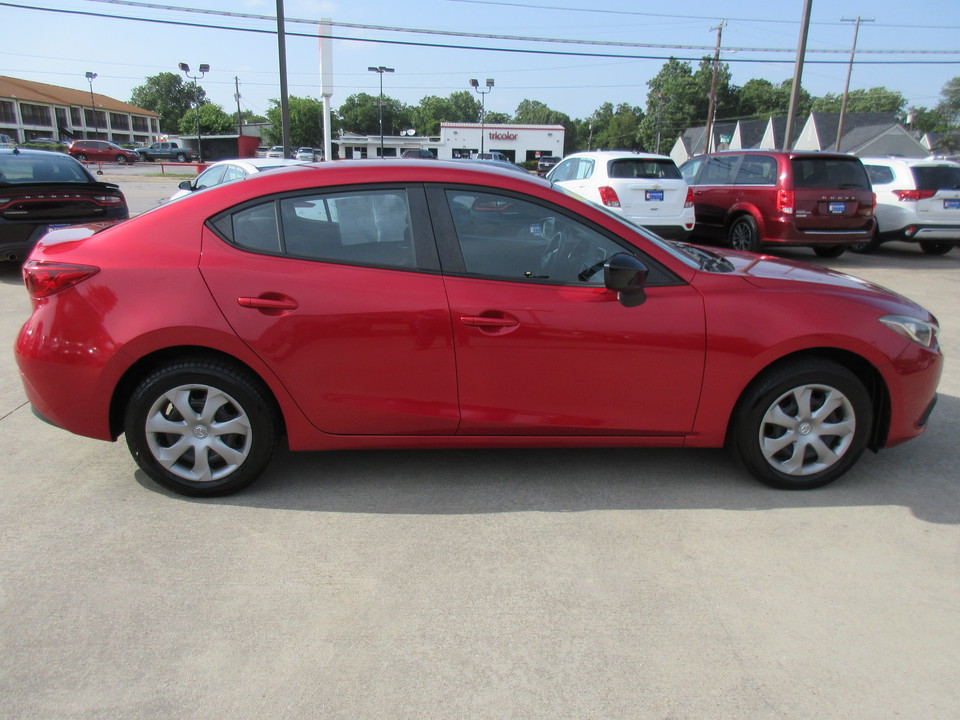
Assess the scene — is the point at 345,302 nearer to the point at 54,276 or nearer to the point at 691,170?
the point at 54,276

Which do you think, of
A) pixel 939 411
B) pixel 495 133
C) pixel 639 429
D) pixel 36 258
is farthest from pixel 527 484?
pixel 495 133

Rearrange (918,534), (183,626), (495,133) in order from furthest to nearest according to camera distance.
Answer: (495,133) < (918,534) < (183,626)

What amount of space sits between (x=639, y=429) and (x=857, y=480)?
4.33 ft

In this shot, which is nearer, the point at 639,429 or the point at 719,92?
the point at 639,429

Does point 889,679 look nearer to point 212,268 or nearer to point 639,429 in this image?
point 639,429

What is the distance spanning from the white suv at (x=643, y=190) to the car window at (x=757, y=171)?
0.95m

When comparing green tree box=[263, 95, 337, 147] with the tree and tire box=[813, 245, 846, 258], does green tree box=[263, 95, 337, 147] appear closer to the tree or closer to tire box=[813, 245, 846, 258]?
the tree

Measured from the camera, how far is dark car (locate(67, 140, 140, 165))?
54541mm

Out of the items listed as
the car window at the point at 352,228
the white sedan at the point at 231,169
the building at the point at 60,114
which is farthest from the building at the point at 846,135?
the building at the point at 60,114

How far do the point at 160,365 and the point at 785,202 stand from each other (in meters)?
9.58

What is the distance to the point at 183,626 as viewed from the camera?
2.53 m

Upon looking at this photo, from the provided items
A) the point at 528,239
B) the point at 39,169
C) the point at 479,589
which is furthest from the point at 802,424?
the point at 39,169

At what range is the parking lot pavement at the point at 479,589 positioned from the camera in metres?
2.23

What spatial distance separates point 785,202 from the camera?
1038 centimetres
